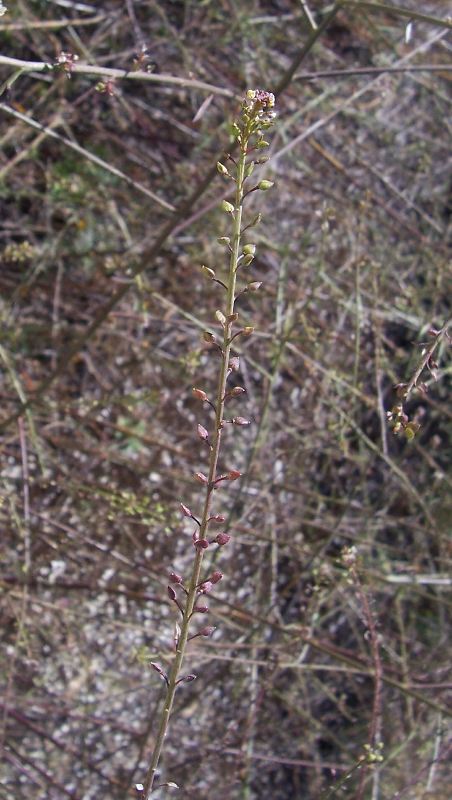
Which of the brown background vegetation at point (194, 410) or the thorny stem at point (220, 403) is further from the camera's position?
the brown background vegetation at point (194, 410)

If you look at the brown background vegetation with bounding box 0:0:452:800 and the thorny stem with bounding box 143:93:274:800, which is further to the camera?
the brown background vegetation with bounding box 0:0:452:800

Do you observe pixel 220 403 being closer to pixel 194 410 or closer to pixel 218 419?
pixel 218 419

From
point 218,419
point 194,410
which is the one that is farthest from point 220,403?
point 194,410

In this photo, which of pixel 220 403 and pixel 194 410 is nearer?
pixel 220 403

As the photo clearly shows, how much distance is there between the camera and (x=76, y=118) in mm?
2955

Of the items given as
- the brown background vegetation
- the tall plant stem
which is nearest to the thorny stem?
the tall plant stem

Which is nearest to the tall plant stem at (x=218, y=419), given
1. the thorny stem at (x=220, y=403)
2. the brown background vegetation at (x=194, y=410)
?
the thorny stem at (x=220, y=403)

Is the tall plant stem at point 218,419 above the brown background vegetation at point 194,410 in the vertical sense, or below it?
below

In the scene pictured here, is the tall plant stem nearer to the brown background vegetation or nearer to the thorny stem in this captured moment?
the thorny stem

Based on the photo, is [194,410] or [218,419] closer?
[218,419]

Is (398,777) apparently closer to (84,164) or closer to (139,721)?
(139,721)

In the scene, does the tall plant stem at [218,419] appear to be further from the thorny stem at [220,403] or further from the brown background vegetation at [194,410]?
the brown background vegetation at [194,410]

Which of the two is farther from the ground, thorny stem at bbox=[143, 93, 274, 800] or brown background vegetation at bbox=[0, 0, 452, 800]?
brown background vegetation at bbox=[0, 0, 452, 800]

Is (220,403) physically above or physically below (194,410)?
below
